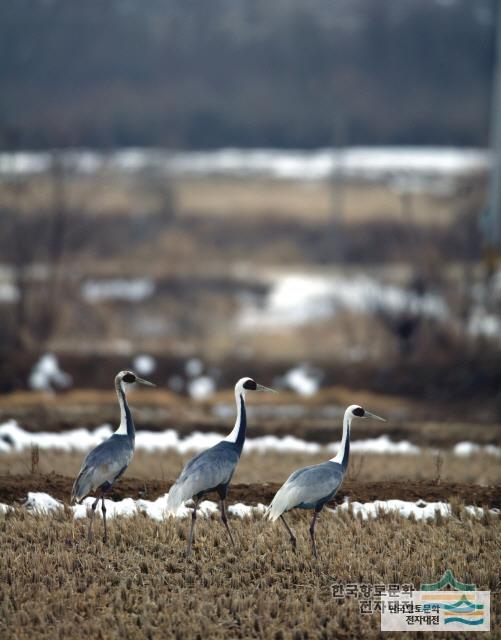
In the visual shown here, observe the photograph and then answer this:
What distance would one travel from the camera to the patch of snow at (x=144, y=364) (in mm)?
27703

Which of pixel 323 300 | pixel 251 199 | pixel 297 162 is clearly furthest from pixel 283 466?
pixel 297 162

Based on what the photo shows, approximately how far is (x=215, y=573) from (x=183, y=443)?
7931mm

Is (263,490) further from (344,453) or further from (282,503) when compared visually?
(282,503)

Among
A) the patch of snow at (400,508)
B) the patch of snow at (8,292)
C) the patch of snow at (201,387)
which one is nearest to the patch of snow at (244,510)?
the patch of snow at (400,508)

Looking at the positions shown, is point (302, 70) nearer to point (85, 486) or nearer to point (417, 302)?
point (417, 302)

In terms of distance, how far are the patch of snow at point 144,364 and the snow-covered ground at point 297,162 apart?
25.1 meters

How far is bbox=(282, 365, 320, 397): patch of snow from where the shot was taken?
27.1 m

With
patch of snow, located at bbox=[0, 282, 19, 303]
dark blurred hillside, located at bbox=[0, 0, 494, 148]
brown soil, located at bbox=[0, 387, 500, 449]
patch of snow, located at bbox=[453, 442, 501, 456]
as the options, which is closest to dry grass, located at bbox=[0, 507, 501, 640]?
patch of snow, located at bbox=[453, 442, 501, 456]

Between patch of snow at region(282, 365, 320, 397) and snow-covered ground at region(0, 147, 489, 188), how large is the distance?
26.7 meters

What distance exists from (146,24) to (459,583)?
121 m

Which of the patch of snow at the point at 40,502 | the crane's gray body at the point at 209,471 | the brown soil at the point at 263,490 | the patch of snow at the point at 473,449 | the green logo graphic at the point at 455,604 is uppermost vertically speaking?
the crane's gray body at the point at 209,471

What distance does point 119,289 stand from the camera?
1689 inches

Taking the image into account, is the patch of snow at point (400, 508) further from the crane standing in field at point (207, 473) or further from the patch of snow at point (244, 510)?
the crane standing in field at point (207, 473)

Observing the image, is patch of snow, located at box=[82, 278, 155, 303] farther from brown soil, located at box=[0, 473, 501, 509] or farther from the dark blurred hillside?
the dark blurred hillside
